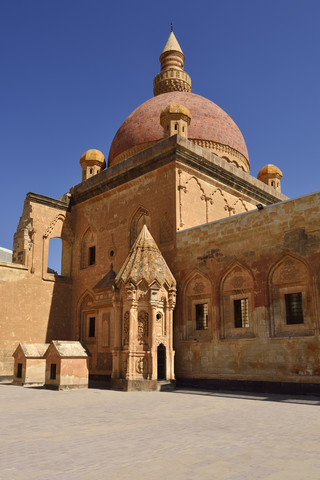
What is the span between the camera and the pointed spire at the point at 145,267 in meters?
13.4

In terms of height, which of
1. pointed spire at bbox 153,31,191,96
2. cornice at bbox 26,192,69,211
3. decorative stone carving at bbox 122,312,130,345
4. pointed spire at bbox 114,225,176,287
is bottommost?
decorative stone carving at bbox 122,312,130,345

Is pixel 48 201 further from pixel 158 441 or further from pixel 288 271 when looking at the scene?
pixel 158 441

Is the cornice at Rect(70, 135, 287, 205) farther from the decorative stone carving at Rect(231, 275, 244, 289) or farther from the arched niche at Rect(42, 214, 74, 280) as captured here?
the decorative stone carving at Rect(231, 275, 244, 289)

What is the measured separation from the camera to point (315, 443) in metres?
5.15

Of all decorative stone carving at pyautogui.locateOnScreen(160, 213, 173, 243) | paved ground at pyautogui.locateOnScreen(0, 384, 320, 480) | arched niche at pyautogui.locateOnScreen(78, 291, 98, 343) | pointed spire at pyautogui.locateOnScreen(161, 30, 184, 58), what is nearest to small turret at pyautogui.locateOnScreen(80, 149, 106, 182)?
arched niche at pyautogui.locateOnScreen(78, 291, 98, 343)

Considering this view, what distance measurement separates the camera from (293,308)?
1208 centimetres

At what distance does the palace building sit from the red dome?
0.07 metres

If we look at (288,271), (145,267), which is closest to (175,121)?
(145,267)

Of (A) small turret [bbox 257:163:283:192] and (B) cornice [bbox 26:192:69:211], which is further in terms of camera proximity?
(A) small turret [bbox 257:163:283:192]

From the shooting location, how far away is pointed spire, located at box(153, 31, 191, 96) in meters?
24.0

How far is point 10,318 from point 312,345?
1157cm

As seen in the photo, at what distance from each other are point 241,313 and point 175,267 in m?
3.00

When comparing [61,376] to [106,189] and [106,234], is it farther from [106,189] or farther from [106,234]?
[106,189]

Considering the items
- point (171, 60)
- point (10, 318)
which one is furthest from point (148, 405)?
point (171, 60)
